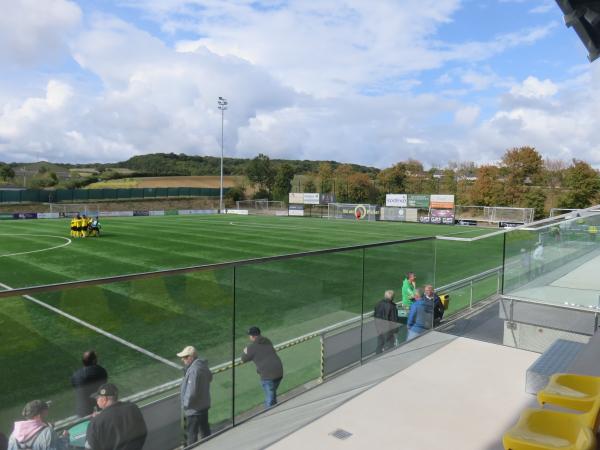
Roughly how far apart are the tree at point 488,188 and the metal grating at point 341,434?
63.6 m

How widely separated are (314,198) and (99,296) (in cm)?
6177

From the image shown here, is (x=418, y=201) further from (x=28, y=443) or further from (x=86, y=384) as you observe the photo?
(x=28, y=443)

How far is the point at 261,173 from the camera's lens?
306 ft

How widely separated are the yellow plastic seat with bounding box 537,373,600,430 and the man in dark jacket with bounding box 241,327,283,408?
2.80 metres

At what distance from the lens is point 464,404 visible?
499cm

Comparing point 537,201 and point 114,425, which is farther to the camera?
point 537,201

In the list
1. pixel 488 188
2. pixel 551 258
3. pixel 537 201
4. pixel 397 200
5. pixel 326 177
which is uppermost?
pixel 326 177

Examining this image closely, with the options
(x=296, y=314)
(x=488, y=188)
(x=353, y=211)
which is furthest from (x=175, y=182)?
(x=296, y=314)

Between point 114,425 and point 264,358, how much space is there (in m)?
2.07

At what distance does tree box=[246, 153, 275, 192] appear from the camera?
93.0m

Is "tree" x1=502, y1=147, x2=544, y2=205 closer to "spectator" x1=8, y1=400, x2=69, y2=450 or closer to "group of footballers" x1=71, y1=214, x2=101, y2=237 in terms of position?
"group of footballers" x1=71, y1=214, x2=101, y2=237

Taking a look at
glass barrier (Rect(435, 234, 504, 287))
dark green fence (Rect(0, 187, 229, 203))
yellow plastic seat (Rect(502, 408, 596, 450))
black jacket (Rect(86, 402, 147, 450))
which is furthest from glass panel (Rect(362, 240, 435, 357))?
dark green fence (Rect(0, 187, 229, 203))

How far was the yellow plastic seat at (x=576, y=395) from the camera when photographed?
3256 mm

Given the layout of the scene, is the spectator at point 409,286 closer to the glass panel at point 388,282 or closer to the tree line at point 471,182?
the glass panel at point 388,282
